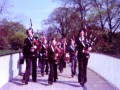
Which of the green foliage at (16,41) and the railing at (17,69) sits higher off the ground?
the green foliage at (16,41)

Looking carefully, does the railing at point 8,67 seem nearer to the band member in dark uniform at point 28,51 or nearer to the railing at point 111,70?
the band member in dark uniform at point 28,51

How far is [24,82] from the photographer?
11.6m

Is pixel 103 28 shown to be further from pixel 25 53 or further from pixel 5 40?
pixel 25 53

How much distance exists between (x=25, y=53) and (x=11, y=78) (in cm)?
177

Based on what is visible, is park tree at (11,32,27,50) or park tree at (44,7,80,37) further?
park tree at (11,32,27,50)

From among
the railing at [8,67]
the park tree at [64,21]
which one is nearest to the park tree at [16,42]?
the park tree at [64,21]

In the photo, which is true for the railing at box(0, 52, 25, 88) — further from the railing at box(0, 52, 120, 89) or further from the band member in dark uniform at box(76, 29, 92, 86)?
the band member in dark uniform at box(76, 29, 92, 86)

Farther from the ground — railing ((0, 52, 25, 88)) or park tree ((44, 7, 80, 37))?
park tree ((44, 7, 80, 37))

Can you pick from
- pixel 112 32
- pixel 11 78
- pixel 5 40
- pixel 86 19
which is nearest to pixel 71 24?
pixel 86 19

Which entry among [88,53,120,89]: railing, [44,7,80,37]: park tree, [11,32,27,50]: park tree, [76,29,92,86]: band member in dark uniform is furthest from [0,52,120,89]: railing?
[11,32,27,50]: park tree

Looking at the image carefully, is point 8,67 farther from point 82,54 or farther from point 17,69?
point 82,54

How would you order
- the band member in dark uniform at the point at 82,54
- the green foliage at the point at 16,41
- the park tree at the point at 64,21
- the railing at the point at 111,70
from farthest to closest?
the green foliage at the point at 16,41 < the park tree at the point at 64,21 < the band member in dark uniform at the point at 82,54 < the railing at the point at 111,70

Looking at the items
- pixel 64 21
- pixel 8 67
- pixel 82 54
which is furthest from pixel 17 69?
pixel 64 21

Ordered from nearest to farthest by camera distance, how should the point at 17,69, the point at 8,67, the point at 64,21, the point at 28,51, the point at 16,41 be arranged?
the point at 28,51 → the point at 8,67 → the point at 17,69 → the point at 64,21 → the point at 16,41
